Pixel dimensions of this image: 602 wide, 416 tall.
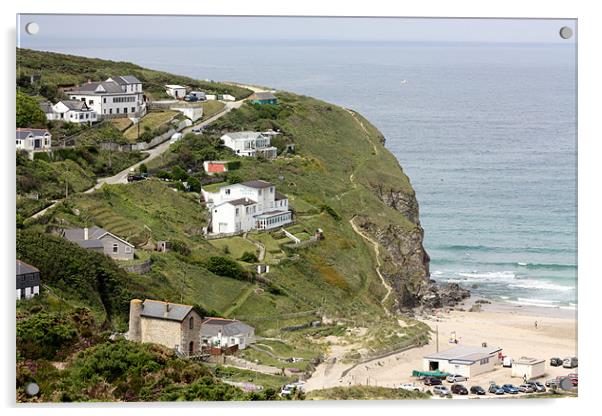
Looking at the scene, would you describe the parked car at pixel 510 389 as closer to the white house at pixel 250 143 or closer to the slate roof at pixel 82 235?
Result: the slate roof at pixel 82 235

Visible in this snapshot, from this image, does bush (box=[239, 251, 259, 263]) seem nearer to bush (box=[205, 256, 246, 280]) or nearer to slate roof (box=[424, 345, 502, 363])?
bush (box=[205, 256, 246, 280])

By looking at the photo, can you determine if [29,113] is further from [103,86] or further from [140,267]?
[103,86]

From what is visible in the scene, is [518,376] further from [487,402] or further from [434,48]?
[434,48]

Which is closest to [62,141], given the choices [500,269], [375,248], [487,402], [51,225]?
[51,225]

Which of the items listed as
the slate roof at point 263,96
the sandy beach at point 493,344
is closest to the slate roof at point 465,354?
the sandy beach at point 493,344

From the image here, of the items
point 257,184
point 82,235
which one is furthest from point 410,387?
point 257,184

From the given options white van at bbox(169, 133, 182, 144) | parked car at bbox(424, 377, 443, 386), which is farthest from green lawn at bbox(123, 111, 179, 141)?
parked car at bbox(424, 377, 443, 386)
